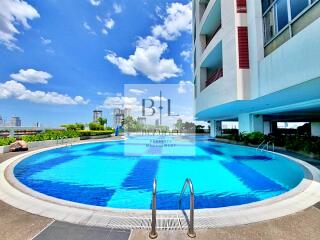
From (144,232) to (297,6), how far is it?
10.2 metres

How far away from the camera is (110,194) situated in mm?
6004

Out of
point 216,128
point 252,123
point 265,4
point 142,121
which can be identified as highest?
point 265,4

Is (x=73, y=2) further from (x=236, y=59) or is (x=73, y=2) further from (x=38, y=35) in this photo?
(x=236, y=59)

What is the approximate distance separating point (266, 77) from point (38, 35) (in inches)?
804

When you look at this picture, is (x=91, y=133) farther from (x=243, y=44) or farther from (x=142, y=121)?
(x=142, y=121)

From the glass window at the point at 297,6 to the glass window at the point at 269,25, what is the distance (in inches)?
70.7

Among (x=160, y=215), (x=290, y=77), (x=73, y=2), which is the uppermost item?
(x=73, y=2)

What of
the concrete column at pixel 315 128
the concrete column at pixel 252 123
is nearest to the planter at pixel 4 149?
the concrete column at pixel 252 123

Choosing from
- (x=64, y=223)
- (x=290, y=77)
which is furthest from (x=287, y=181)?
(x=64, y=223)

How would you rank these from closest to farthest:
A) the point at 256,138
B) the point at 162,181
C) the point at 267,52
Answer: the point at 162,181
the point at 267,52
the point at 256,138

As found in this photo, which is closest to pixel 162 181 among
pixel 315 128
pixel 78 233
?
pixel 78 233

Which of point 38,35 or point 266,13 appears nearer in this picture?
point 266,13

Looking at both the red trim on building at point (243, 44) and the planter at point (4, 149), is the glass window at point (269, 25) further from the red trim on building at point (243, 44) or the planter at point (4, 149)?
the planter at point (4, 149)

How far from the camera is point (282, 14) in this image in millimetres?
8969
